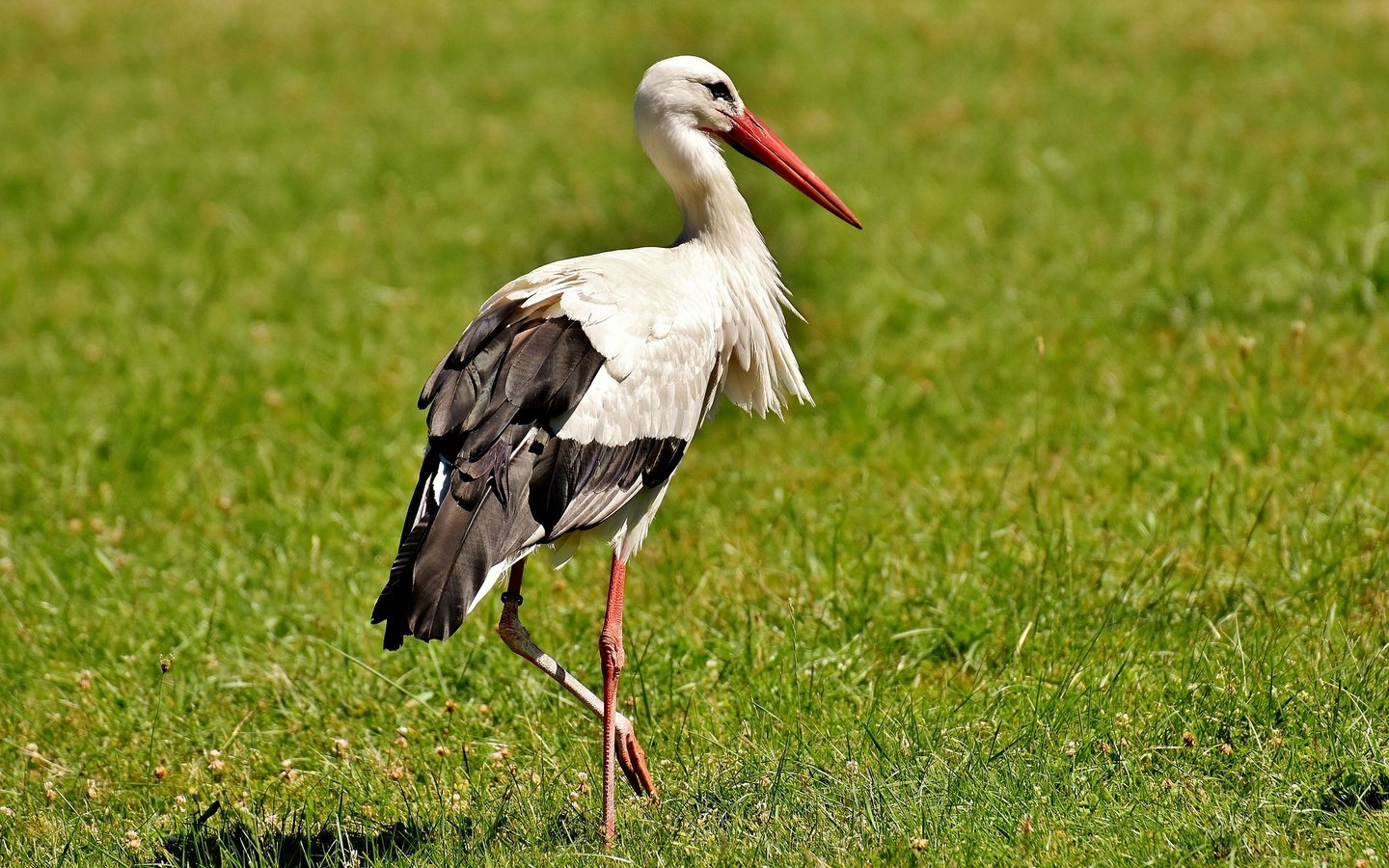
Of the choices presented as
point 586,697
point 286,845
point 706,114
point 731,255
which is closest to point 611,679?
point 586,697

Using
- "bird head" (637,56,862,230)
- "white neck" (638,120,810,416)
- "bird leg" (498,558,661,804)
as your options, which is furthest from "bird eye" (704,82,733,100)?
"bird leg" (498,558,661,804)

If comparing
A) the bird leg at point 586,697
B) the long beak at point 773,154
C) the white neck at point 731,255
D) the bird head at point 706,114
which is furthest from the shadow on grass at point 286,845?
the long beak at point 773,154

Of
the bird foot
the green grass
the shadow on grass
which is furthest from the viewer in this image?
the bird foot

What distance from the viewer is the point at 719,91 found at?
431 cm

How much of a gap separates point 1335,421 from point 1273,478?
1.50 feet

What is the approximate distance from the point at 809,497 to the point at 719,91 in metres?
1.52

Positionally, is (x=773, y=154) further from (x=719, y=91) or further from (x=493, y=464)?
(x=493, y=464)

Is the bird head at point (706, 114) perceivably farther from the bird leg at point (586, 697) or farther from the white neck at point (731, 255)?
the bird leg at point (586, 697)

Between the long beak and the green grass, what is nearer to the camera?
the green grass

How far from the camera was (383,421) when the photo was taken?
20.2 feet

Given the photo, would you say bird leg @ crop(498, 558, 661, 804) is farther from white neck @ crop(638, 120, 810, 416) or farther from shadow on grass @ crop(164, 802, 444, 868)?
white neck @ crop(638, 120, 810, 416)

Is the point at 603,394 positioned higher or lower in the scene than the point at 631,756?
higher

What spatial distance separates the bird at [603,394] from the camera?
11.4 feet

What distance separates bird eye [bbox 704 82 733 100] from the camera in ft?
14.1
